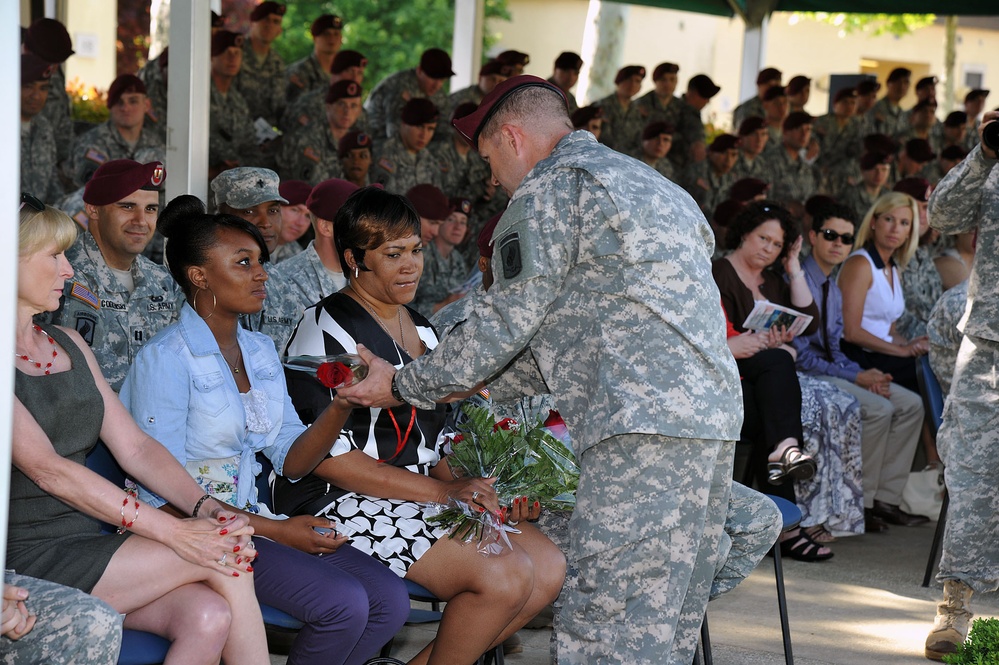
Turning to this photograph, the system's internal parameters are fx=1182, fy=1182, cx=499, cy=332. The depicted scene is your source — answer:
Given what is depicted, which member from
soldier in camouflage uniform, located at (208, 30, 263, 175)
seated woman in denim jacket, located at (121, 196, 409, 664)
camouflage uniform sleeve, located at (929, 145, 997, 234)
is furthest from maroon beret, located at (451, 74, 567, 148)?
soldier in camouflage uniform, located at (208, 30, 263, 175)

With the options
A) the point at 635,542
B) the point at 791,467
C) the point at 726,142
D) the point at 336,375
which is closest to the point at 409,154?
the point at 726,142

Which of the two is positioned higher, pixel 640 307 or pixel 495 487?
pixel 640 307

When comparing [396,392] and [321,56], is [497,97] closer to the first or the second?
[396,392]

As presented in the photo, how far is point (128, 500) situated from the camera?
262 centimetres

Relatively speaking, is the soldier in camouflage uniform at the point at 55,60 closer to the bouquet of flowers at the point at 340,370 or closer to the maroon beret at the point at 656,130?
the maroon beret at the point at 656,130

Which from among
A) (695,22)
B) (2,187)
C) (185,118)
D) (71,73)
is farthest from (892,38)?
(2,187)

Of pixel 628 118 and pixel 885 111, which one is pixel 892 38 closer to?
pixel 885 111

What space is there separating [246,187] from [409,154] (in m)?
3.25

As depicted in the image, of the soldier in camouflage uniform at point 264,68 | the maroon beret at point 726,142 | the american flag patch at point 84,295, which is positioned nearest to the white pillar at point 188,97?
the american flag patch at point 84,295

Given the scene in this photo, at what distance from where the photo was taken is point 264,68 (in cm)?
901

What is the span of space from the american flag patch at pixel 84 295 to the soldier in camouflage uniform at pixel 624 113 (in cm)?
703

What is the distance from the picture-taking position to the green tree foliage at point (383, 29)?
26469 mm

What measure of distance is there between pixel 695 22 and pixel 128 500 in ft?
94.6

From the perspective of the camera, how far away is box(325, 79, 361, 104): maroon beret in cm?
803
